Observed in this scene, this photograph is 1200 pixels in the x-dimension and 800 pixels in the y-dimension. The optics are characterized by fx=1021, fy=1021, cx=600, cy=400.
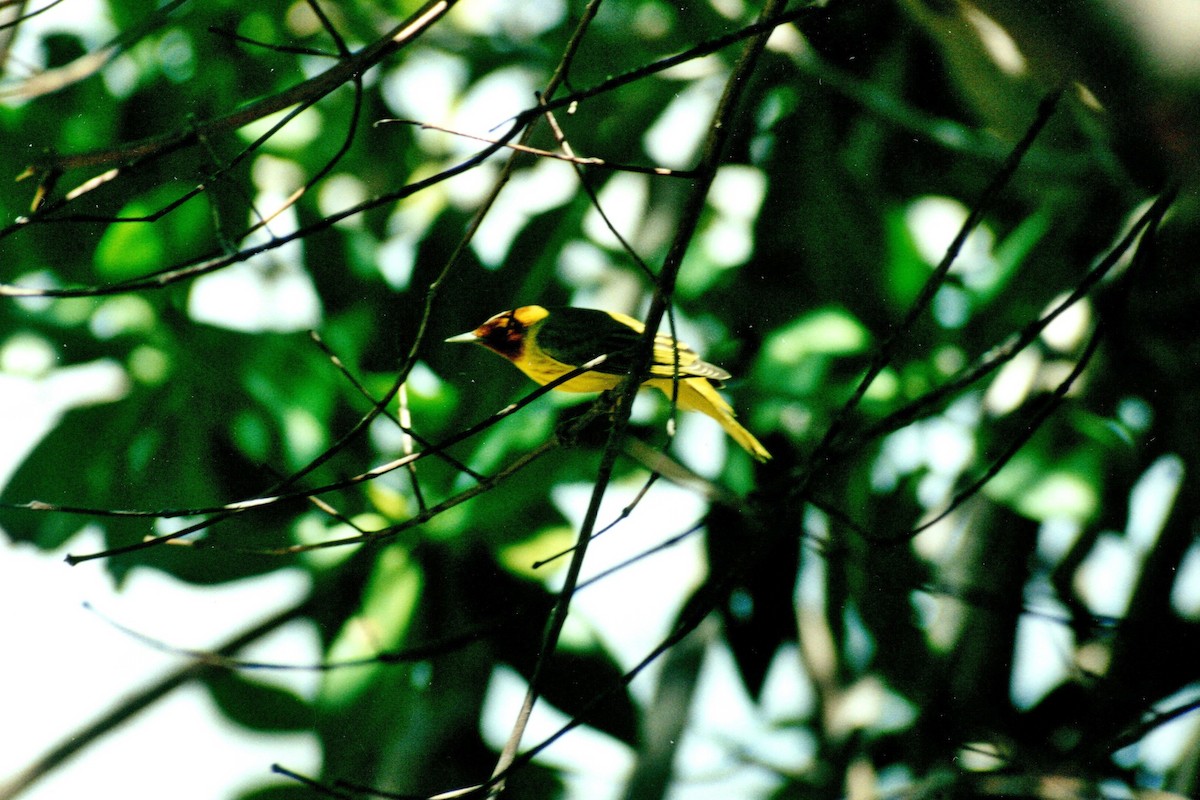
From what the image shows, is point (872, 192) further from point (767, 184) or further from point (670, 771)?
point (670, 771)

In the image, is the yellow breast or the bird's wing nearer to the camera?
the yellow breast

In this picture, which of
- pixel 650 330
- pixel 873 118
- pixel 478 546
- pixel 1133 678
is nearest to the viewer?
pixel 650 330

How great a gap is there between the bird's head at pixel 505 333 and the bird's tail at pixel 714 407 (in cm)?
46

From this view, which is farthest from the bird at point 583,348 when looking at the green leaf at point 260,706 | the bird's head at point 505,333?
the green leaf at point 260,706

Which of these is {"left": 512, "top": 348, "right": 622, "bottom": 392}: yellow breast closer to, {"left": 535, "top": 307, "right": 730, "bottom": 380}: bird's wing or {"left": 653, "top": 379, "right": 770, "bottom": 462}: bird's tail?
{"left": 535, "top": 307, "right": 730, "bottom": 380}: bird's wing

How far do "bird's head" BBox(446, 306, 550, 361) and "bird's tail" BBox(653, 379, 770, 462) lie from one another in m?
0.46

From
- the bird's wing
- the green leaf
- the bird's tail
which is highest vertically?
the bird's wing

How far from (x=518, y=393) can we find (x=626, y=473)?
15.3 inches

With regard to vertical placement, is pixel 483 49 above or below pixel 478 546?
above

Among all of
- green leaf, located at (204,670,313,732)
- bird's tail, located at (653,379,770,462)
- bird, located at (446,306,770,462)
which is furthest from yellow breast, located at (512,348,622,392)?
green leaf, located at (204,670,313,732)

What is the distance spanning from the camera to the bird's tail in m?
2.90

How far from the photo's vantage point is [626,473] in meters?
2.94

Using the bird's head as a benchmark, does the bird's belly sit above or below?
below

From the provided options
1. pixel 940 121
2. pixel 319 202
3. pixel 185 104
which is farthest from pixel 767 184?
pixel 185 104
